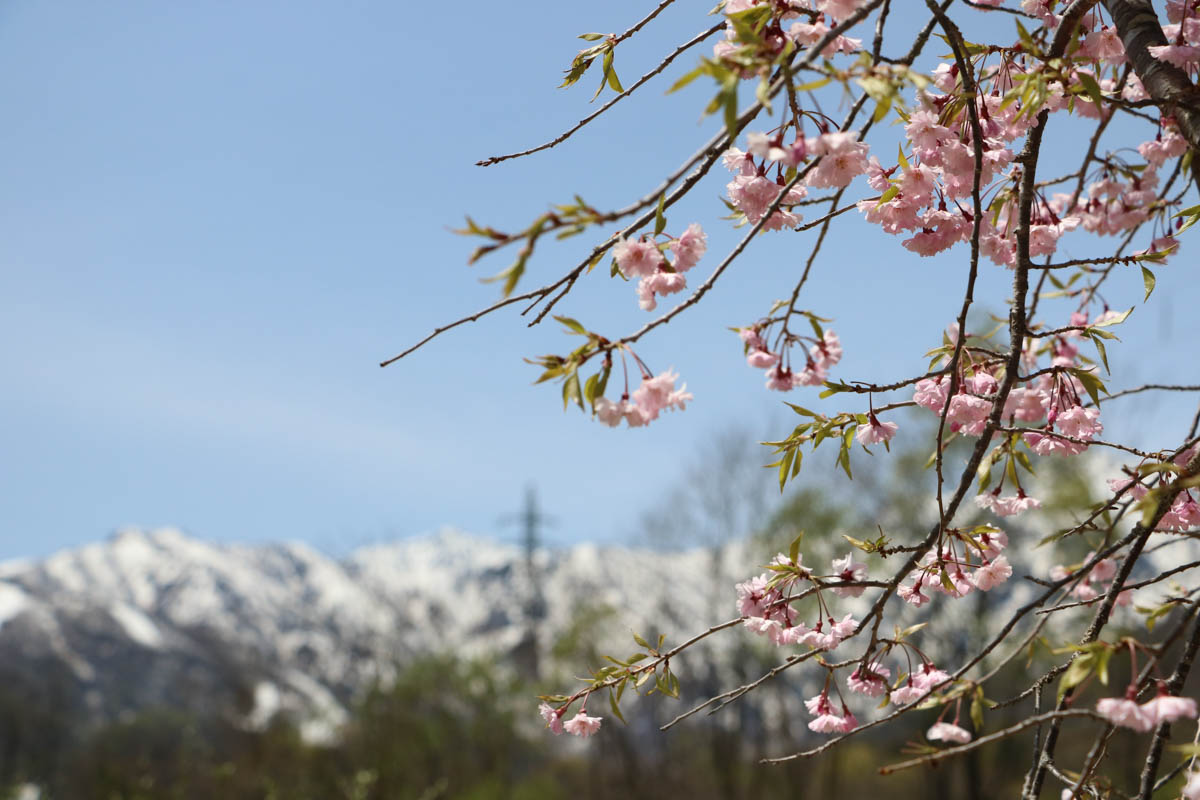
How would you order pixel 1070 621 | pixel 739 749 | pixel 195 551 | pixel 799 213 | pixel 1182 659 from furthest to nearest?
pixel 195 551
pixel 739 749
pixel 1070 621
pixel 799 213
pixel 1182 659

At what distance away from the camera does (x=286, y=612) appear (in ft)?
305

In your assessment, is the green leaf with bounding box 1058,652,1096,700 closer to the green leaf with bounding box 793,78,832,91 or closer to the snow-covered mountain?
the green leaf with bounding box 793,78,832,91

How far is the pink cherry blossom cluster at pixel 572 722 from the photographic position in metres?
1.40

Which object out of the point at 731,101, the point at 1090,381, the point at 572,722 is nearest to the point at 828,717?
the point at 572,722

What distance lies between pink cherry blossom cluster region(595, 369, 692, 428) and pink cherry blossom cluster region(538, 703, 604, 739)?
63cm

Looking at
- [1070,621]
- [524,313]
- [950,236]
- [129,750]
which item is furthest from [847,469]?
[129,750]

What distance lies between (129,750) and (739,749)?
16.7m

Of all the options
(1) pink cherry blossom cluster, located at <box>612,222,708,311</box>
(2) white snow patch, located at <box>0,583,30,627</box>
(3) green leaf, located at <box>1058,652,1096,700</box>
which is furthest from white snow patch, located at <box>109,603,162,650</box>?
(3) green leaf, located at <box>1058,652,1096,700</box>

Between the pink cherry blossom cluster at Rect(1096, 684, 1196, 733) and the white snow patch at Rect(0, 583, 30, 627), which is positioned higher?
the white snow patch at Rect(0, 583, 30, 627)

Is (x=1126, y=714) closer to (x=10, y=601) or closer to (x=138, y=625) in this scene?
(x=10, y=601)

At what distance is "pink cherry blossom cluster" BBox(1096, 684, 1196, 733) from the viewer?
0.88 m

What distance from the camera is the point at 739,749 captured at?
1475 centimetres

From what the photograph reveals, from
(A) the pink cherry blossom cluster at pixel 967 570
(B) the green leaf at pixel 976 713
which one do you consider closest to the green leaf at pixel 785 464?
(A) the pink cherry blossom cluster at pixel 967 570

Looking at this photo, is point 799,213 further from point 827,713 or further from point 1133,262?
point 827,713
